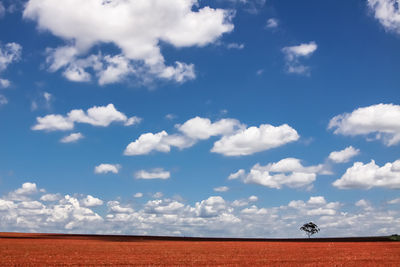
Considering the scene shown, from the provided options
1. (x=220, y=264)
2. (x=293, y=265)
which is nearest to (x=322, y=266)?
(x=293, y=265)

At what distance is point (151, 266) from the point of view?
1433 inches

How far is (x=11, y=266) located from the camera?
34938 millimetres

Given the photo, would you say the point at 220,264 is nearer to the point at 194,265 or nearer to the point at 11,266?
the point at 194,265

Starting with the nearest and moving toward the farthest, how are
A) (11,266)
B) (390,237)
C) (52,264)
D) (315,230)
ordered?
(11,266)
(52,264)
(390,237)
(315,230)

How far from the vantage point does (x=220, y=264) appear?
39.3 meters

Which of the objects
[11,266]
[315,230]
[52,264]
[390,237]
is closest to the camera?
[11,266]

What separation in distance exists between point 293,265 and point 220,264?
21.9 feet

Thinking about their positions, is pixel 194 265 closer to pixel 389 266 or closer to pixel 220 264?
pixel 220 264

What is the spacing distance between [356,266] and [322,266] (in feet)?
10.7

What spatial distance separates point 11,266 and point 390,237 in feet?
346

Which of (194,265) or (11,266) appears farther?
(194,265)

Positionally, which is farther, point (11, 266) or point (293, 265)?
point (293, 265)

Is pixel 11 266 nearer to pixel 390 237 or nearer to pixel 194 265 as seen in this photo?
pixel 194 265

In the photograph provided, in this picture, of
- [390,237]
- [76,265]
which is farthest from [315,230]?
[76,265]
